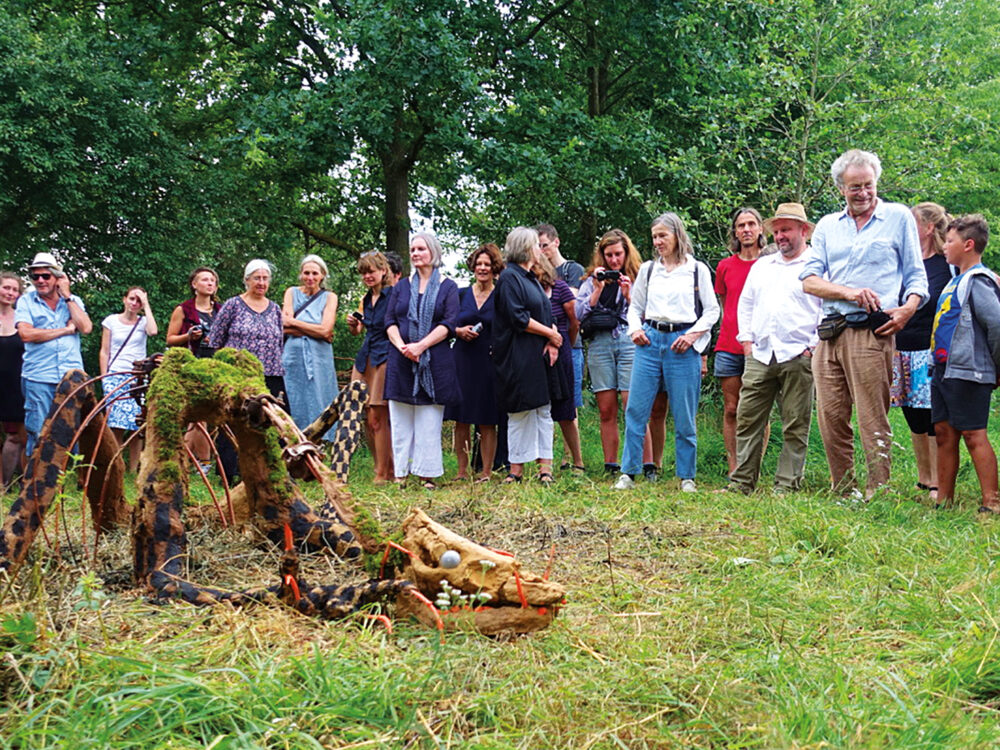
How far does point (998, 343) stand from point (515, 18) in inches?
365

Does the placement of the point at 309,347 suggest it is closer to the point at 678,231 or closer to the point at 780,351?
the point at 678,231

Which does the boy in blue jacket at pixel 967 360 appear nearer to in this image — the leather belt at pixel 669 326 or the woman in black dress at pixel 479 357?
the leather belt at pixel 669 326

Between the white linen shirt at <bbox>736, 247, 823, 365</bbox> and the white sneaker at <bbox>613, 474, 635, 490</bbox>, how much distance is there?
1.27 metres

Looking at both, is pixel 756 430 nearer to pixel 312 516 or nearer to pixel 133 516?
pixel 312 516

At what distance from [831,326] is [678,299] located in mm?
1184

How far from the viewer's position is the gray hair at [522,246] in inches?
265

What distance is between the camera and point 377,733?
1.98 m

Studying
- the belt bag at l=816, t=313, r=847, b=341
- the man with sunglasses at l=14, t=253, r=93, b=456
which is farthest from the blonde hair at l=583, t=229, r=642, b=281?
the man with sunglasses at l=14, t=253, r=93, b=456

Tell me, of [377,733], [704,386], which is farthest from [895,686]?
[704,386]

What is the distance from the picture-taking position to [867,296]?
514cm

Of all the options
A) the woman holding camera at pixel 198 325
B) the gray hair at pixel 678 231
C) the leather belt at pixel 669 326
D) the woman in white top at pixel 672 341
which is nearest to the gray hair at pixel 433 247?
the woman in white top at pixel 672 341

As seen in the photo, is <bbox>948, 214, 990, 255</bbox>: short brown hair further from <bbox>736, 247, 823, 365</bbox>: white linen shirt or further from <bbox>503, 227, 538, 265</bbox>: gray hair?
<bbox>503, 227, 538, 265</bbox>: gray hair

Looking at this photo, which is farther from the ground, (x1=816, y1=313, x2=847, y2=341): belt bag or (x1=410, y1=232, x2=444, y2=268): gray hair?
(x1=410, y1=232, x2=444, y2=268): gray hair

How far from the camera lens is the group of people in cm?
527
